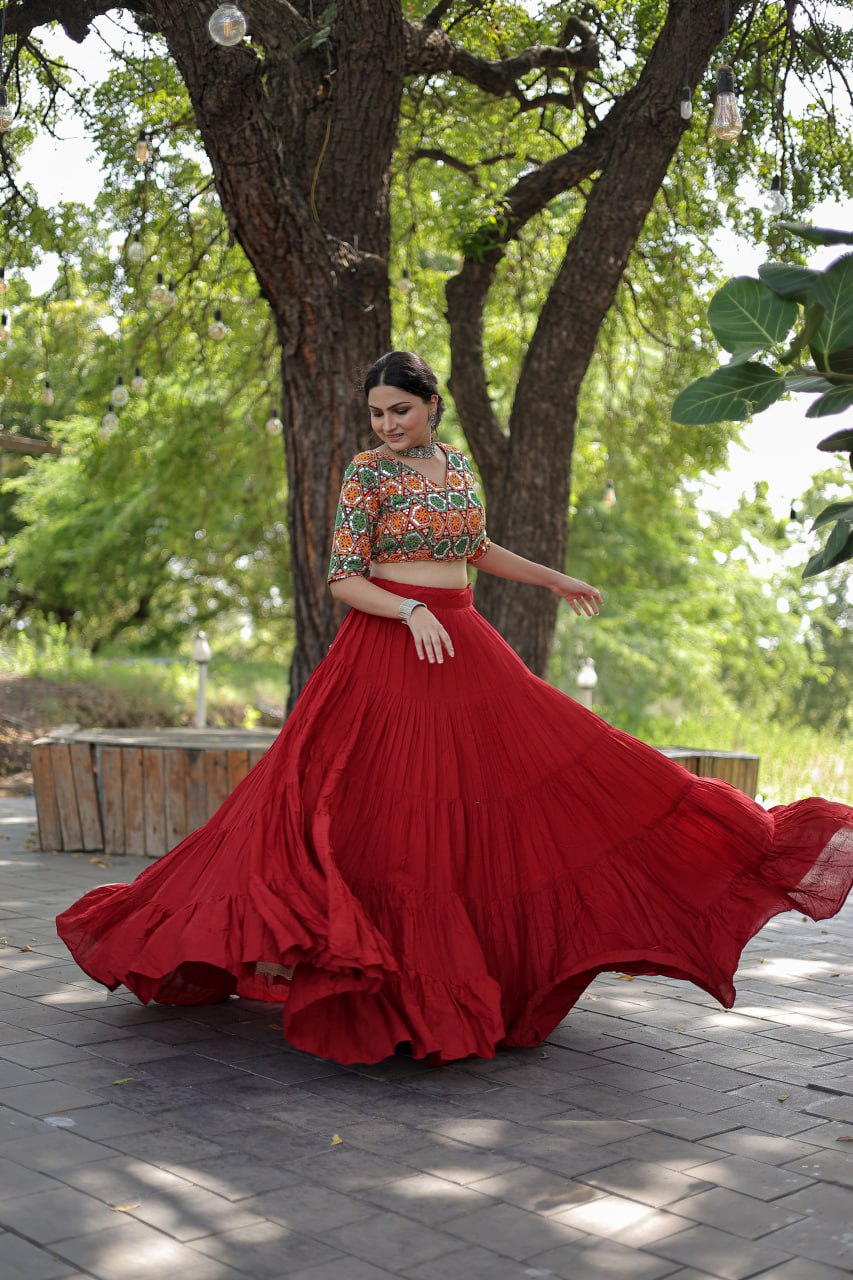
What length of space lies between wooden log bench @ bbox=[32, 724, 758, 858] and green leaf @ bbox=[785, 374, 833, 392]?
18.7ft

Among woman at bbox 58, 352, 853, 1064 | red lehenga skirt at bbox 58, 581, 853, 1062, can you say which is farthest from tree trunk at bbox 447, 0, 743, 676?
red lehenga skirt at bbox 58, 581, 853, 1062

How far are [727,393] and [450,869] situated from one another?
72.3 inches

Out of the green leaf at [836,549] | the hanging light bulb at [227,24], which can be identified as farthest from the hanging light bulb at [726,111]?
the green leaf at [836,549]

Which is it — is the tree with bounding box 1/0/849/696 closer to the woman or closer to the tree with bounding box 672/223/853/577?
the woman

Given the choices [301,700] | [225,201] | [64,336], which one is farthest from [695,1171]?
[64,336]

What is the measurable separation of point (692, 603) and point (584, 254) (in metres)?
13.8

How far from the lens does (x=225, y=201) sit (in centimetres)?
643

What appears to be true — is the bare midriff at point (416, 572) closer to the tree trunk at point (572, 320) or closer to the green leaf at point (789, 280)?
the green leaf at point (789, 280)

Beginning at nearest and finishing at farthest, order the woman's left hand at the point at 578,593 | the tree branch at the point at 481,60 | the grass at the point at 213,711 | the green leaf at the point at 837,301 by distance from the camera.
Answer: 1. the green leaf at the point at 837,301
2. the woman's left hand at the point at 578,593
3. the tree branch at the point at 481,60
4. the grass at the point at 213,711

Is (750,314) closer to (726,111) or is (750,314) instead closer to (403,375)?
(403,375)

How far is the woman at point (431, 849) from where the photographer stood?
3584 millimetres

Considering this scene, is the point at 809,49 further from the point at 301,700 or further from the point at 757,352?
the point at 757,352

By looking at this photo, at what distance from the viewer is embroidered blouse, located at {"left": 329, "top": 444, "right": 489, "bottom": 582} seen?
400 centimetres

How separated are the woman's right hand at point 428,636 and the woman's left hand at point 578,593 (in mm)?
775
